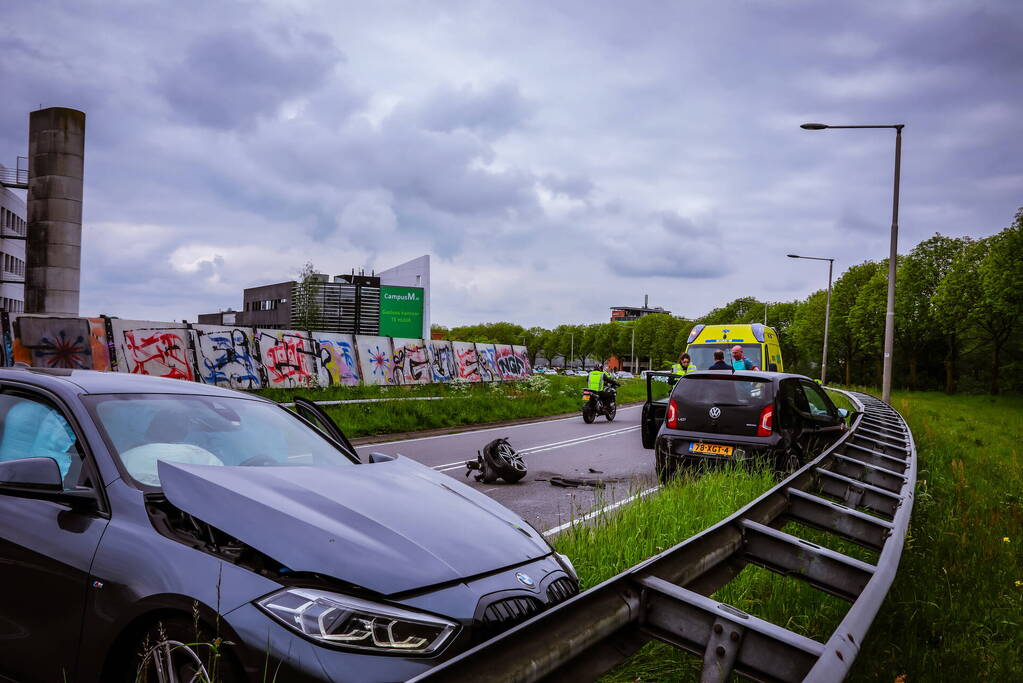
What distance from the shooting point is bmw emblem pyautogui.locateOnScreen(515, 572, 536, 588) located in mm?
2906

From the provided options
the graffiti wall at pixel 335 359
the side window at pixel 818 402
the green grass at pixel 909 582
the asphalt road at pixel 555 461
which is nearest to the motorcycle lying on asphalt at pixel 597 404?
the asphalt road at pixel 555 461

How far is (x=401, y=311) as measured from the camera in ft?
192

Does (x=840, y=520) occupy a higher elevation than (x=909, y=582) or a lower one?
higher

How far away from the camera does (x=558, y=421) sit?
21625 mm

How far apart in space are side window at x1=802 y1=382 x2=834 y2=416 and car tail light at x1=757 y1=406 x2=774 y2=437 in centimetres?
117

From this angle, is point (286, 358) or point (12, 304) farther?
point (12, 304)

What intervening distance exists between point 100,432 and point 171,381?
898mm

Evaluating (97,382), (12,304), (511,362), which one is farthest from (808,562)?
(12,304)

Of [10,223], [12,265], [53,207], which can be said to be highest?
[10,223]

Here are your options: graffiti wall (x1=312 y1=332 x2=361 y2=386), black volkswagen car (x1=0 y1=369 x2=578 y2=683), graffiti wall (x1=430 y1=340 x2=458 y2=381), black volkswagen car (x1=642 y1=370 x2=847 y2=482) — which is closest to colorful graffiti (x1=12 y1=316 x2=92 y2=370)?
graffiti wall (x1=312 y1=332 x2=361 y2=386)

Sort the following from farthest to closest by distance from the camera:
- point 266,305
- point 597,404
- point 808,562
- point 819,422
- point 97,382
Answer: point 266,305 < point 597,404 < point 819,422 < point 97,382 < point 808,562

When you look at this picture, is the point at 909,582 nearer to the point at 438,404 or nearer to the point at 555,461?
the point at 555,461

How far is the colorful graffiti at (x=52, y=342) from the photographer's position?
16672 millimetres

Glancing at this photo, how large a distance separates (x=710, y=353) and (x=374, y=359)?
11303 millimetres
